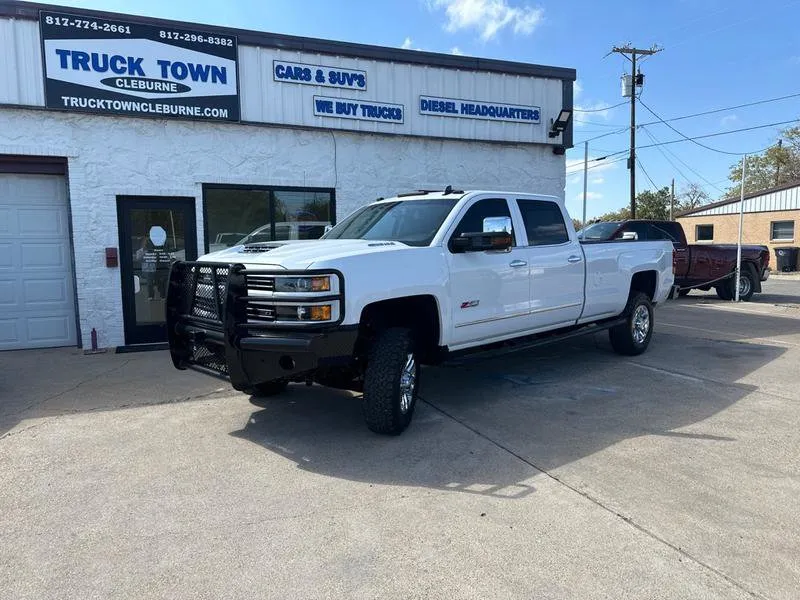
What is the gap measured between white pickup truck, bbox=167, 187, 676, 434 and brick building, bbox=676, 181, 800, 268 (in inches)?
1122

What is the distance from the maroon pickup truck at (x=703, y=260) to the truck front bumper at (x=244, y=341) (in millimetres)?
11637

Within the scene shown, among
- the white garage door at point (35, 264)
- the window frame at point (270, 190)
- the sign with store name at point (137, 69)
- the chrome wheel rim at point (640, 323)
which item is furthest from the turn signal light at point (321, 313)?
the white garage door at point (35, 264)

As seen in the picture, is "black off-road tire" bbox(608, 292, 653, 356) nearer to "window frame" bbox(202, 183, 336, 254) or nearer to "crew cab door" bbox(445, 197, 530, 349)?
"crew cab door" bbox(445, 197, 530, 349)

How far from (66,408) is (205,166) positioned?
479cm

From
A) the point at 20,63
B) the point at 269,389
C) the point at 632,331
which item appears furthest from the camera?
the point at 20,63

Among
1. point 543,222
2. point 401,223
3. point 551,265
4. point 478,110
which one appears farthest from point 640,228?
point 401,223

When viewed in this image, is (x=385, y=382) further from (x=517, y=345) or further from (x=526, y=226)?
(x=526, y=226)

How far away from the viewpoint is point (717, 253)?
1487cm

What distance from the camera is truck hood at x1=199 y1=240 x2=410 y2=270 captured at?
4.45 meters

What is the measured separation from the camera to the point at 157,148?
9.16 metres

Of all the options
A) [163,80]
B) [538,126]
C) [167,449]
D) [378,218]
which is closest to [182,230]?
[163,80]

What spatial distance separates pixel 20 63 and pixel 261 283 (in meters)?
6.68

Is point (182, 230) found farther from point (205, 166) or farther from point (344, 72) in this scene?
point (344, 72)

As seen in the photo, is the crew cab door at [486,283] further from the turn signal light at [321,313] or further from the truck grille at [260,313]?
the truck grille at [260,313]
